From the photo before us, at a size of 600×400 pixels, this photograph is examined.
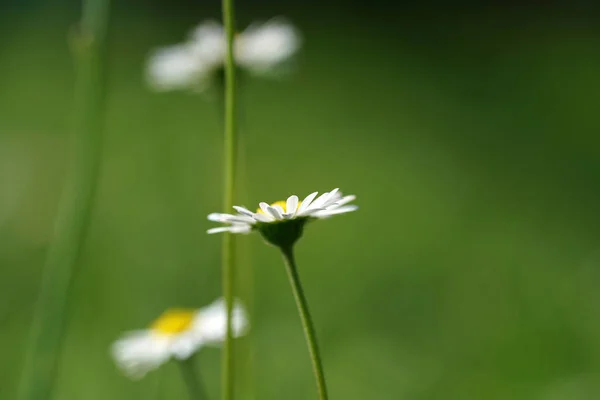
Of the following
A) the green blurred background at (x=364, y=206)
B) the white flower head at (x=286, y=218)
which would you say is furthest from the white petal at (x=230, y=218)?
the green blurred background at (x=364, y=206)

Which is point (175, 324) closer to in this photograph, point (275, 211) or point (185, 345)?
point (185, 345)

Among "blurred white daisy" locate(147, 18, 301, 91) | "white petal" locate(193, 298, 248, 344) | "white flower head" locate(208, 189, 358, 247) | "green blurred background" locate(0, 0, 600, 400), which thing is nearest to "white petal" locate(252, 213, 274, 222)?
"white flower head" locate(208, 189, 358, 247)

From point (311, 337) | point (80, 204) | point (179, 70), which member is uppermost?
point (179, 70)

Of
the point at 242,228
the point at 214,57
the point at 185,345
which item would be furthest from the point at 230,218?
the point at 214,57

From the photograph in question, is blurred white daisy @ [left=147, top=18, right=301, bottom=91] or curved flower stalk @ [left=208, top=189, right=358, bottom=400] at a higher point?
blurred white daisy @ [left=147, top=18, right=301, bottom=91]

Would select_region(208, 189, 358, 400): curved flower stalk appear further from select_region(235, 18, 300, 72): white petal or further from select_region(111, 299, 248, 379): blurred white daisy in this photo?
select_region(235, 18, 300, 72): white petal
